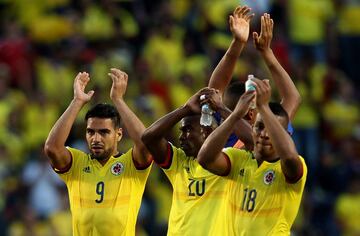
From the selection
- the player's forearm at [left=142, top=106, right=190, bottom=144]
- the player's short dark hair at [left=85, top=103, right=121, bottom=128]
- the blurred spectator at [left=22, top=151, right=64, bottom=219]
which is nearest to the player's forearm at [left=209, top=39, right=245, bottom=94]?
the player's short dark hair at [left=85, top=103, right=121, bottom=128]

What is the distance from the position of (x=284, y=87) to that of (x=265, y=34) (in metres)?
0.52

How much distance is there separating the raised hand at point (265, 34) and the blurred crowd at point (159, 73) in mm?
5369

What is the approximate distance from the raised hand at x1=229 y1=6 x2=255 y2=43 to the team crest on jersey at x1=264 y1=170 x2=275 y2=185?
1.86 meters

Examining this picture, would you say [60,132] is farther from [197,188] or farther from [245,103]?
[245,103]

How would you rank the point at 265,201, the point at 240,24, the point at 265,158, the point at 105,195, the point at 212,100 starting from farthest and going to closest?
the point at 240,24
the point at 105,195
the point at 212,100
the point at 265,158
the point at 265,201

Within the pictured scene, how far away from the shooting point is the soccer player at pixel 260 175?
1046cm

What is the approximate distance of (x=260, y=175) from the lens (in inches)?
423

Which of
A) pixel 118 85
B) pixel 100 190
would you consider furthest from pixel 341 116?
pixel 100 190

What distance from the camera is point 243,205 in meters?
10.8

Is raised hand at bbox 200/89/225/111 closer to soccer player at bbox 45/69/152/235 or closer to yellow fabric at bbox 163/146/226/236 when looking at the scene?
yellow fabric at bbox 163/146/226/236

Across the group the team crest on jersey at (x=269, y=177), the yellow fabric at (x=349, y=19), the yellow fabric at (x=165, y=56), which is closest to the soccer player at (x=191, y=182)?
the team crest on jersey at (x=269, y=177)

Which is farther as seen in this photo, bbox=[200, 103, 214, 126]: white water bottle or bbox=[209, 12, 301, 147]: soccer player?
bbox=[209, 12, 301, 147]: soccer player

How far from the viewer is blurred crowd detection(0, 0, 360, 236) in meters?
17.8

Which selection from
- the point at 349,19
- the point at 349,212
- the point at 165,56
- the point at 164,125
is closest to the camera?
the point at 164,125
